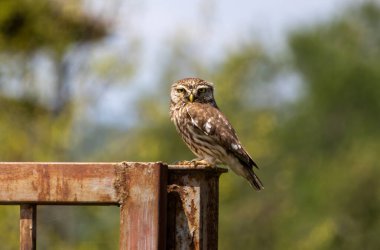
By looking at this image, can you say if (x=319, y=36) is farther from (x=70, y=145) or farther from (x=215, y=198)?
(x=215, y=198)

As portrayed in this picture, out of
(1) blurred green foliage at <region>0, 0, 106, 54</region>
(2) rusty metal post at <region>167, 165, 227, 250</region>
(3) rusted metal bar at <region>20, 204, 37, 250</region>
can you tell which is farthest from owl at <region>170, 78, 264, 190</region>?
(1) blurred green foliage at <region>0, 0, 106, 54</region>

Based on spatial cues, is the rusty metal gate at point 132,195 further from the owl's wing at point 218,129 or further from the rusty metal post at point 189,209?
the owl's wing at point 218,129

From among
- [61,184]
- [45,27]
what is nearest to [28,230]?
[61,184]

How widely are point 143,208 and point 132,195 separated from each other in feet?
0.18

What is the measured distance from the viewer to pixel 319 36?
2435 inches

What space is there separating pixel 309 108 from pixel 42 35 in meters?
36.3

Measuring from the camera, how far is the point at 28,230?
3.65 m

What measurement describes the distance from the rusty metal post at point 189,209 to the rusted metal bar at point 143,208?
2.3 inches

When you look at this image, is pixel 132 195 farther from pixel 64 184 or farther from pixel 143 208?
pixel 64 184

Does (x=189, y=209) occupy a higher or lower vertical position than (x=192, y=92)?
lower

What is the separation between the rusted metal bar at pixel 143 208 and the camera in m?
3.66

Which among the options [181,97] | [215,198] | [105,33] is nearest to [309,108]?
[105,33]

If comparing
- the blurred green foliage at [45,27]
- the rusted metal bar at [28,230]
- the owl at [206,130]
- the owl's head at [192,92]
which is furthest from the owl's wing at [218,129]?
the blurred green foliage at [45,27]

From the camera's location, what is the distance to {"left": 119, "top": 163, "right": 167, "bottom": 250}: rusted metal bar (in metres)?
3.66
